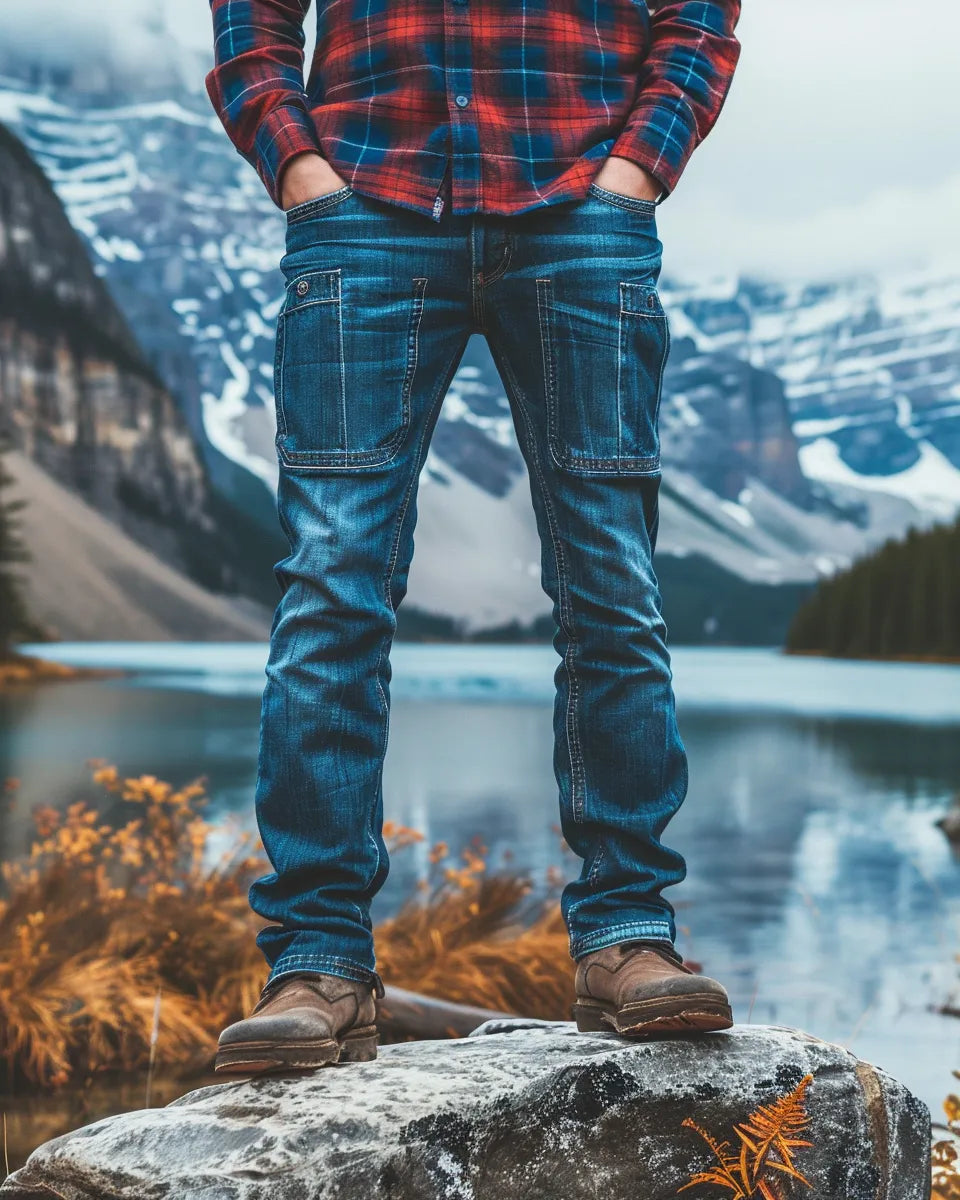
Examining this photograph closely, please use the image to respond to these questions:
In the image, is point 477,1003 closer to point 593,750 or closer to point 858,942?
point 593,750

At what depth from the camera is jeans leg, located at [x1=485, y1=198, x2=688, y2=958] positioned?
87.0 inches

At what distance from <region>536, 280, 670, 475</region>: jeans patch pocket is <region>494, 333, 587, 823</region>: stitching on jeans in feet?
0.23

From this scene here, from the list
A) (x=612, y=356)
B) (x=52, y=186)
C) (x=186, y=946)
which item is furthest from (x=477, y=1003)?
(x=52, y=186)

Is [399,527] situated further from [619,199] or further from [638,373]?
[619,199]

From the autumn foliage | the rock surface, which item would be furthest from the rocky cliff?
the autumn foliage

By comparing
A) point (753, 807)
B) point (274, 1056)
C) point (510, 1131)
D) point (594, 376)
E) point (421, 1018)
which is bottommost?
point (753, 807)

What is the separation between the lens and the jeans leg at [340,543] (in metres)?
2.12

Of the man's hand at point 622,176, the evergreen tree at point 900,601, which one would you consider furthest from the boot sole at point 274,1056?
the evergreen tree at point 900,601

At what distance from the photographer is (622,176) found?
7.30ft

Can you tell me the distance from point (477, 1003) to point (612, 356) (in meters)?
2.74

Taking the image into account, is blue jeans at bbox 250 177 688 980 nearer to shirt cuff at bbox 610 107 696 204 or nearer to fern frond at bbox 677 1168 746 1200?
shirt cuff at bbox 610 107 696 204

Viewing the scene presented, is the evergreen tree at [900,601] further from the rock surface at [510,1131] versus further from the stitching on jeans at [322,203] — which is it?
the stitching on jeans at [322,203]

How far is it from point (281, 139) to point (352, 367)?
40 cm

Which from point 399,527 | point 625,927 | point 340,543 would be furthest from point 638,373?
point 625,927
